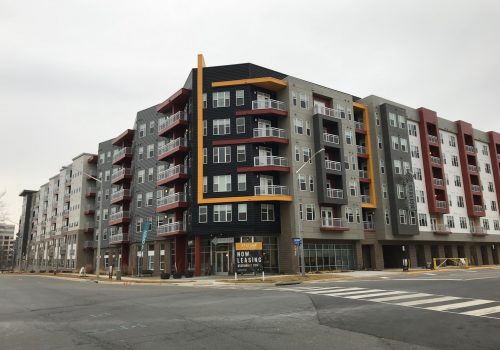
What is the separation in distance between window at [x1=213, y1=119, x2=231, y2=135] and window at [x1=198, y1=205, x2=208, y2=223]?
885 cm

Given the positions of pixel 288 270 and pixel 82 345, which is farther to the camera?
pixel 288 270

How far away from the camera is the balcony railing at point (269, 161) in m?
45.1

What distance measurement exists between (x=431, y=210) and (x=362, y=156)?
1420 centimetres

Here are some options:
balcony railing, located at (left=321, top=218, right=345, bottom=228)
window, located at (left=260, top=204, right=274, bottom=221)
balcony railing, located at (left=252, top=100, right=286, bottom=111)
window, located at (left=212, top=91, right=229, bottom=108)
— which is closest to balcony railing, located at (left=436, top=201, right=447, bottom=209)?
balcony railing, located at (left=321, top=218, right=345, bottom=228)

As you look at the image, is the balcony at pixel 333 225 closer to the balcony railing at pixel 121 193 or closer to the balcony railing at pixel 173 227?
the balcony railing at pixel 173 227

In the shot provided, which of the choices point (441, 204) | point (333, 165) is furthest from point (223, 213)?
point (441, 204)

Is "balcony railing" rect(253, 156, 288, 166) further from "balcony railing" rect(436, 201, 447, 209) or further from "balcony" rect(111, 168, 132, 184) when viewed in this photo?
"balcony" rect(111, 168, 132, 184)

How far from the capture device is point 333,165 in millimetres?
49094

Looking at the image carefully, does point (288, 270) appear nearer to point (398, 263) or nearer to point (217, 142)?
point (217, 142)

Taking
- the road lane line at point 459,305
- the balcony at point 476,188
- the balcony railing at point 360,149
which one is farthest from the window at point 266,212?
the balcony at point 476,188

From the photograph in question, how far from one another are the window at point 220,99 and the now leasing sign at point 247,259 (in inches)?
707

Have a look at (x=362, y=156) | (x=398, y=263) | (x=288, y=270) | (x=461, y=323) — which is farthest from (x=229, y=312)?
(x=398, y=263)

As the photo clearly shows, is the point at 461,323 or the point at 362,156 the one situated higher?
the point at 362,156

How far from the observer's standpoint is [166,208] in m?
49.9
